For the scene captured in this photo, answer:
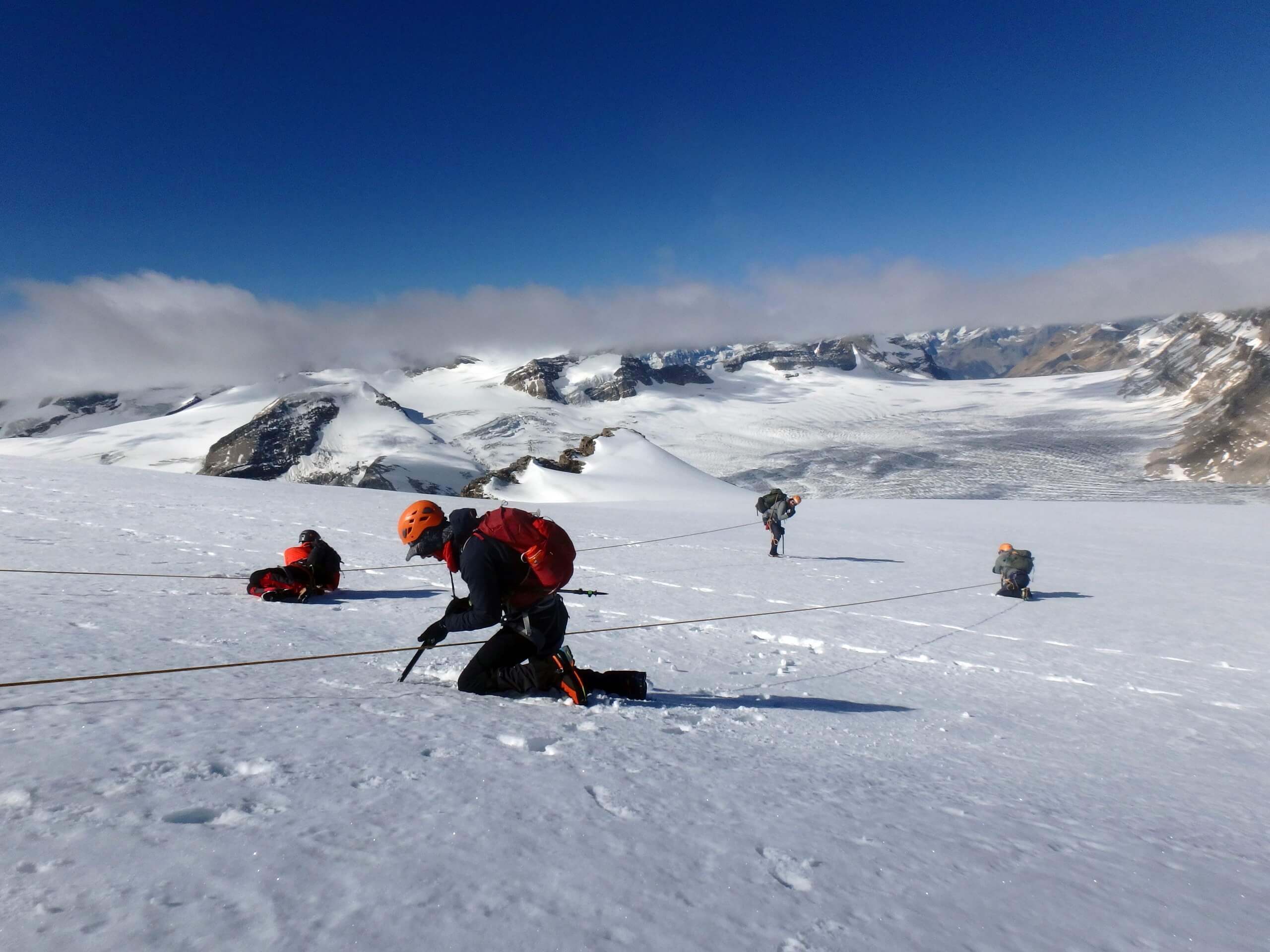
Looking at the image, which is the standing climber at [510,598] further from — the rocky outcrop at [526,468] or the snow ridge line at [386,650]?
the rocky outcrop at [526,468]

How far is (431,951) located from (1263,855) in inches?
142

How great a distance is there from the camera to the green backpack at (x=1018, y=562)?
10.5m

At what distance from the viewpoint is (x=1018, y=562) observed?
10.6 m

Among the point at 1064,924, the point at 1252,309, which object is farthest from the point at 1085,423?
the point at 1064,924

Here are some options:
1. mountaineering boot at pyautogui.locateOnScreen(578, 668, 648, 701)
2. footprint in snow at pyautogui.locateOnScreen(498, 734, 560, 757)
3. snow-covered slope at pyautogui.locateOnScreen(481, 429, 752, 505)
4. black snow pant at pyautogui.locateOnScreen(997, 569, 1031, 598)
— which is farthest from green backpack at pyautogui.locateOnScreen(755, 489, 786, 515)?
snow-covered slope at pyautogui.locateOnScreen(481, 429, 752, 505)

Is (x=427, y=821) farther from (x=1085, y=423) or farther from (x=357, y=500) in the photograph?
(x=1085, y=423)

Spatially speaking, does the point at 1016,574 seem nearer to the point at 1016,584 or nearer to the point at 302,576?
the point at 1016,584

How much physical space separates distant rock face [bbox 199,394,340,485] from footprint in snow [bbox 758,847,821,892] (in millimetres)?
147654

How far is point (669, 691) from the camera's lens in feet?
16.4

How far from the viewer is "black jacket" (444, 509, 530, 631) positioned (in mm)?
3936

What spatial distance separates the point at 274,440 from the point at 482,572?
160 meters

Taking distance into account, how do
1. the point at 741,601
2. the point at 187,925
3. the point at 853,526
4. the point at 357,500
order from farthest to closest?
the point at 853,526 → the point at 357,500 → the point at 741,601 → the point at 187,925

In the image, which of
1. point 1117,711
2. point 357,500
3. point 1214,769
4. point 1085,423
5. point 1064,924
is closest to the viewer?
point 1064,924

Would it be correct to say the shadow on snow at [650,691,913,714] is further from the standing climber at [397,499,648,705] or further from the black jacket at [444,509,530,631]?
the black jacket at [444,509,530,631]
